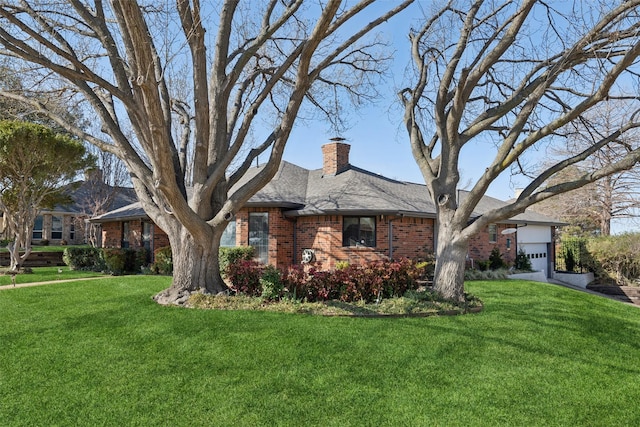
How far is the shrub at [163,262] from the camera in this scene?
50.6ft

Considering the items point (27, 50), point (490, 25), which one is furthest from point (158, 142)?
point (490, 25)

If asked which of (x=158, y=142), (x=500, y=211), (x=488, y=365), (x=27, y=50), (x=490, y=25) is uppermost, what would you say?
(x=490, y=25)

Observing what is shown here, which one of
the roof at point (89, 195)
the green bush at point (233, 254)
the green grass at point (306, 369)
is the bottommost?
the green grass at point (306, 369)

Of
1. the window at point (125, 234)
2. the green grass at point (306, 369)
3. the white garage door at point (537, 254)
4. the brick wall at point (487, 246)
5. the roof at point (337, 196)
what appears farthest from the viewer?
the white garage door at point (537, 254)

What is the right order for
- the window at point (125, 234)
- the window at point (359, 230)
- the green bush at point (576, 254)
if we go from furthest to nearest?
the green bush at point (576, 254), the window at point (125, 234), the window at point (359, 230)

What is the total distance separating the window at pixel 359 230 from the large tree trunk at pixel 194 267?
20.7 feet

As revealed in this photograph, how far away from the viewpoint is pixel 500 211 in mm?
8656

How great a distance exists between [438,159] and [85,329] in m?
7.99

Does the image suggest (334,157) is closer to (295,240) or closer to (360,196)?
(360,196)

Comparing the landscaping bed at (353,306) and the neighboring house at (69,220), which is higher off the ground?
the neighboring house at (69,220)

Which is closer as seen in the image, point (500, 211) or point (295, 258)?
point (500, 211)

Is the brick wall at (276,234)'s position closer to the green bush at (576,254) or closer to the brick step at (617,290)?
the brick step at (617,290)

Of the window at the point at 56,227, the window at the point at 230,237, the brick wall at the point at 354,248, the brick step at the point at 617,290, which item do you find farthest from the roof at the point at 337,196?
the window at the point at 56,227

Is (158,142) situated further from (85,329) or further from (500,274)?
(500,274)
